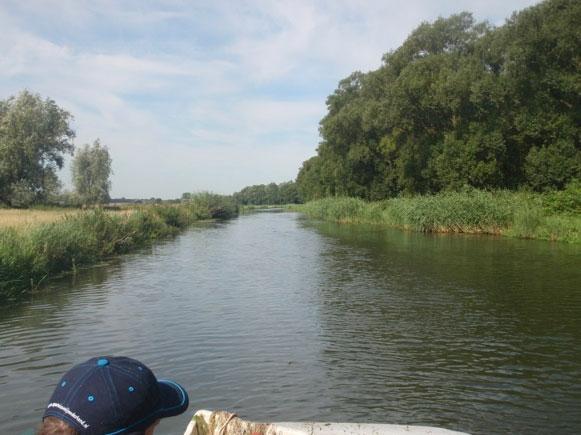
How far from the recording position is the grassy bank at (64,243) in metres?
15.8

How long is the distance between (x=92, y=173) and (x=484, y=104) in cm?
6465

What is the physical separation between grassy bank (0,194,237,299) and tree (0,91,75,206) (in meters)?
23.6

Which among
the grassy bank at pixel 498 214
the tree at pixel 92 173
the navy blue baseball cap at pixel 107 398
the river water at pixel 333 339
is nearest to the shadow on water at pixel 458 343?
the river water at pixel 333 339

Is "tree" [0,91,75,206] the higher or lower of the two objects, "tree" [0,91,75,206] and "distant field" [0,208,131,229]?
the higher

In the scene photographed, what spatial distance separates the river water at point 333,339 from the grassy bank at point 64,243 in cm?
104

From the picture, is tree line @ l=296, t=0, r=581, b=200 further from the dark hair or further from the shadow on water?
the dark hair

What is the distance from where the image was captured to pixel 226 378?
8.55 meters

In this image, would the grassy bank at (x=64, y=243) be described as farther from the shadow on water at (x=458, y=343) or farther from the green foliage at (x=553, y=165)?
the green foliage at (x=553, y=165)

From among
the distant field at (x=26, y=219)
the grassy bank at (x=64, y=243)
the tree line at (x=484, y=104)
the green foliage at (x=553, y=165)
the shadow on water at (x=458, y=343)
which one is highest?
the tree line at (x=484, y=104)

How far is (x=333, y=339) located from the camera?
10.8m

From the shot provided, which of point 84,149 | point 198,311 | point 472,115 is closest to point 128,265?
point 198,311

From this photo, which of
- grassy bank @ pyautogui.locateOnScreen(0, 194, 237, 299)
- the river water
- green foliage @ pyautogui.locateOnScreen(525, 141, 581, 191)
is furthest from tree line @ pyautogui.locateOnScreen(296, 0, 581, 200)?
grassy bank @ pyautogui.locateOnScreen(0, 194, 237, 299)

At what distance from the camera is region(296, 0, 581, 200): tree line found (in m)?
37.1

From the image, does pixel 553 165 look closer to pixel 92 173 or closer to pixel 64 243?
pixel 64 243
